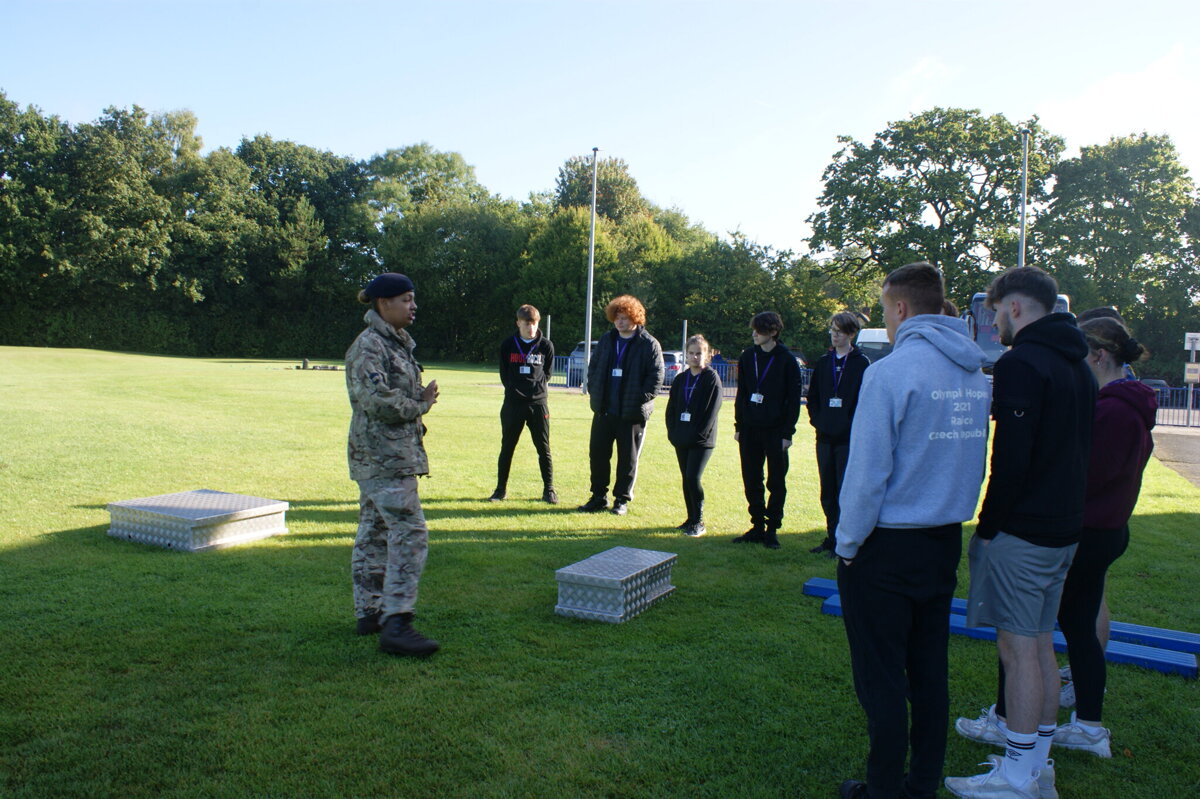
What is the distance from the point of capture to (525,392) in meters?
8.73

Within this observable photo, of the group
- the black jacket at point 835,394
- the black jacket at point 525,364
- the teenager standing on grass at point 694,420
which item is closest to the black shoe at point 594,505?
the teenager standing on grass at point 694,420

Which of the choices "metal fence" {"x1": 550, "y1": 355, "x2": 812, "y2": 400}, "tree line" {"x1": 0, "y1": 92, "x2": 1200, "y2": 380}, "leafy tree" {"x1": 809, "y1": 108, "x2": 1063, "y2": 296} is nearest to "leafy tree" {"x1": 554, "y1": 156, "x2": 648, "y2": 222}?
"tree line" {"x1": 0, "y1": 92, "x2": 1200, "y2": 380}

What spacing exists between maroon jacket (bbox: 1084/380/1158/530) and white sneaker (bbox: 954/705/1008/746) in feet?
3.37

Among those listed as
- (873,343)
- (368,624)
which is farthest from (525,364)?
(873,343)

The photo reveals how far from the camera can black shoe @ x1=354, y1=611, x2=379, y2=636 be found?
15.8 ft

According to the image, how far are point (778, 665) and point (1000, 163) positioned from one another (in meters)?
43.7

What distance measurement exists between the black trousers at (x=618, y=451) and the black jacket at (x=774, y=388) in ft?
4.50

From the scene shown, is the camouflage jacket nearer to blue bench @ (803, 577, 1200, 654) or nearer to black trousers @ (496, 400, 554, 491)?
blue bench @ (803, 577, 1200, 654)

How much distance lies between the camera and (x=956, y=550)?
2928 millimetres

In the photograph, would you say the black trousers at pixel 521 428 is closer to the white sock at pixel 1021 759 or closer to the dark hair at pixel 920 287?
the dark hair at pixel 920 287

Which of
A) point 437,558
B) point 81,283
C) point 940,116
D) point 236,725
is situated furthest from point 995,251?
point 81,283

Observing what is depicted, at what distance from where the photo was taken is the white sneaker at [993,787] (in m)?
3.13

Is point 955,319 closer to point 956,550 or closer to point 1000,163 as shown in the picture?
point 956,550

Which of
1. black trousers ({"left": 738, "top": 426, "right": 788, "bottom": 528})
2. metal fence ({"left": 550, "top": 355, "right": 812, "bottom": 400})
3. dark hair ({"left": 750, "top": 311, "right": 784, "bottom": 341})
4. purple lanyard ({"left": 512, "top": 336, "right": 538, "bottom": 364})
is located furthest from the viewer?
metal fence ({"left": 550, "top": 355, "right": 812, "bottom": 400})
